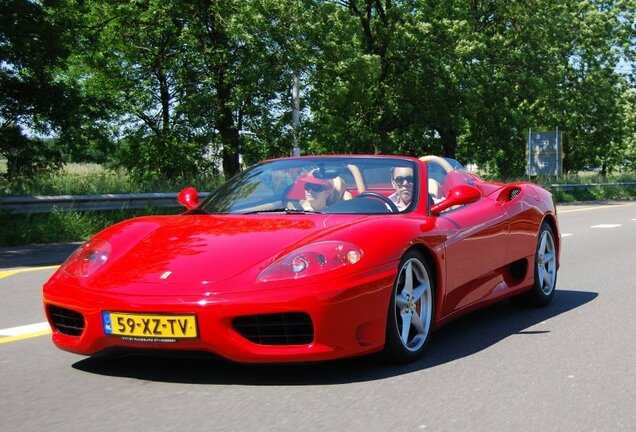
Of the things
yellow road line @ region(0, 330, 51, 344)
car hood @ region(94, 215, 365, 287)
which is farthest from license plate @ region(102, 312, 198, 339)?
yellow road line @ region(0, 330, 51, 344)

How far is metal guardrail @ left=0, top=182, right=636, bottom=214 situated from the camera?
1349cm

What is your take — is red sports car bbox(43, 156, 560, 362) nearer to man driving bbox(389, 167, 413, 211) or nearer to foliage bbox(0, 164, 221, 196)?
man driving bbox(389, 167, 413, 211)

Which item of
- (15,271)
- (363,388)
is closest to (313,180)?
(363,388)

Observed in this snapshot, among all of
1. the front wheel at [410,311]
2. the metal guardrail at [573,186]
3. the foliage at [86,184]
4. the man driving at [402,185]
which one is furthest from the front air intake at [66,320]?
the metal guardrail at [573,186]

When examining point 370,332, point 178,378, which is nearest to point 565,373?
point 370,332

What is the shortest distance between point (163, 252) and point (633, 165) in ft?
221

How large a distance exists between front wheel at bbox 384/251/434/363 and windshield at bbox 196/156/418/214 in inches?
17.9

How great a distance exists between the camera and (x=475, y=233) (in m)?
5.75

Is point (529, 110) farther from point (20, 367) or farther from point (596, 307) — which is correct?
point (20, 367)

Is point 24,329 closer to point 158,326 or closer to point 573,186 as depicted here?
point 158,326

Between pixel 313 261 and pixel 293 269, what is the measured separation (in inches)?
4.3

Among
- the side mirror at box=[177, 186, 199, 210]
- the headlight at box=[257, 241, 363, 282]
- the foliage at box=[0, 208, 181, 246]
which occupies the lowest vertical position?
the foliage at box=[0, 208, 181, 246]

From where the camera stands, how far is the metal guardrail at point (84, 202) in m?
13.5

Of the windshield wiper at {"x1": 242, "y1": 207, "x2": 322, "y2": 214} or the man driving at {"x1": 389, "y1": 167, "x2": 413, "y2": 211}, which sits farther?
the man driving at {"x1": 389, "y1": 167, "x2": 413, "y2": 211}
